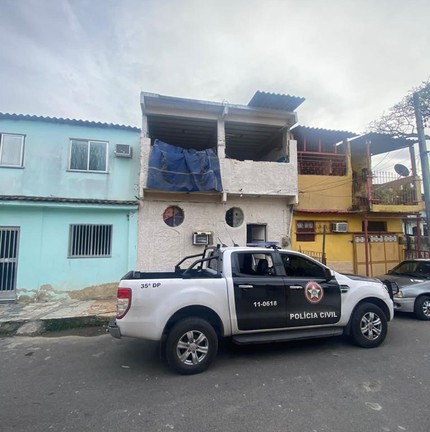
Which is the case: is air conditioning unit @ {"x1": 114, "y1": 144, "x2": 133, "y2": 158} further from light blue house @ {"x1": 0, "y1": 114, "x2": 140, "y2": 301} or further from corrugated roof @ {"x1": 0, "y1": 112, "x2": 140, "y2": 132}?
corrugated roof @ {"x1": 0, "y1": 112, "x2": 140, "y2": 132}

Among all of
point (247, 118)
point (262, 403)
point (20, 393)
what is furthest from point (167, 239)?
point (262, 403)

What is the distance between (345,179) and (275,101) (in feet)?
15.0

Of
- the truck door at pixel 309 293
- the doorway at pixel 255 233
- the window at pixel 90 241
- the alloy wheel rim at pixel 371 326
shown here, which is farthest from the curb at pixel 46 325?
the doorway at pixel 255 233

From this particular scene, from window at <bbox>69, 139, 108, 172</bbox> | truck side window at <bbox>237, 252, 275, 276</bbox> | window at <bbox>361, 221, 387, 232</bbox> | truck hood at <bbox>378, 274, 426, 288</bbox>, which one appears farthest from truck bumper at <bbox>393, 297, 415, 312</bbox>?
window at <bbox>69, 139, 108, 172</bbox>

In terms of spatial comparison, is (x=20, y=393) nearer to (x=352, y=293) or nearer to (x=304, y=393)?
(x=304, y=393)

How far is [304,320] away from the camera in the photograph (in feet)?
15.1

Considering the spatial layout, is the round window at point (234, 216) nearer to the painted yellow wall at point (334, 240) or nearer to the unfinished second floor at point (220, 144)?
the unfinished second floor at point (220, 144)

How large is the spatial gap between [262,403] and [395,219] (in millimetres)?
11618

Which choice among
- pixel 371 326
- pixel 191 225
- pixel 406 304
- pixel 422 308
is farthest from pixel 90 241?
pixel 422 308

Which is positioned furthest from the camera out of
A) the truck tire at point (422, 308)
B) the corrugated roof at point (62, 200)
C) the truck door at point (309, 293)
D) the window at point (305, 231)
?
the window at point (305, 231)

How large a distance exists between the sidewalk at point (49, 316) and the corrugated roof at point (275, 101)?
8.21 meters

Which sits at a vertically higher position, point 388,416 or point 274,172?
point 274,172

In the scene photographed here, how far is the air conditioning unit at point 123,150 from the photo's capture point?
29.3 ft

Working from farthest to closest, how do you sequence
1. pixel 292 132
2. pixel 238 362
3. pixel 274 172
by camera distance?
pixel 292 132 → pixel 274 172 → pixel 238 362
